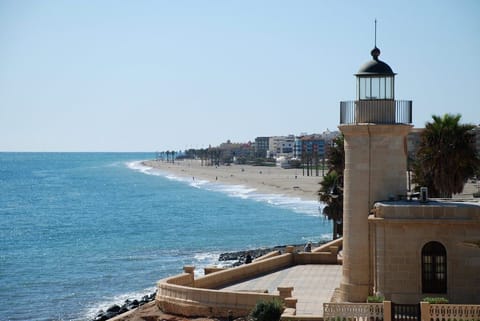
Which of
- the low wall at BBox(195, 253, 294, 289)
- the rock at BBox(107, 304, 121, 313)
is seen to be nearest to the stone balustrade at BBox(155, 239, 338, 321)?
the low wall at BBox(195, 253, 294, 289)

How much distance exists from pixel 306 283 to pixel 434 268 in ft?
18.9

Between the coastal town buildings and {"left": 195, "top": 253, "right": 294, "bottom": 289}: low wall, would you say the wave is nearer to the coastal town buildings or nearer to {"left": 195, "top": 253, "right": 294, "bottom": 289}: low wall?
{"left": 195, "top": 253, "right": 294, "bottom": 289}: low wall

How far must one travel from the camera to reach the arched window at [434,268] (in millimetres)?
17547

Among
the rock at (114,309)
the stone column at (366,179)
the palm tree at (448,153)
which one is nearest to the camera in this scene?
the stone column at (366,179)

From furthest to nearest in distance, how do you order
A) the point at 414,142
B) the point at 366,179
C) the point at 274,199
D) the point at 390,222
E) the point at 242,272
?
the point at 274,199, the point at 414,142, the point at 242,272, the point at 366,179, the point at 390,222

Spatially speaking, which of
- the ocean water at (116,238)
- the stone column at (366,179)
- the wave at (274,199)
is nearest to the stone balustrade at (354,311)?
the stone column at (366,179)

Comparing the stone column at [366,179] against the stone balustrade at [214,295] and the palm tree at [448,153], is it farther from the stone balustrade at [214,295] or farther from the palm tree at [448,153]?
the palm tree at [448,153]

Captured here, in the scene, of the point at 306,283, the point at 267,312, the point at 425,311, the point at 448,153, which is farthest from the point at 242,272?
the point at 448,153

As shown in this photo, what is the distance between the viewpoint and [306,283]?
2270 centimetres

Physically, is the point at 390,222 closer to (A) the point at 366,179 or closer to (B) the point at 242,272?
(A) the point at 366,179

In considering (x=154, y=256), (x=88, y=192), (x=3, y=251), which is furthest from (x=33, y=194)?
(x=154, y=256)

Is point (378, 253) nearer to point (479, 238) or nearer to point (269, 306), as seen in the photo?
point (479, 238)

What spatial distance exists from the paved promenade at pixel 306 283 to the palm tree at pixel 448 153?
7.26m

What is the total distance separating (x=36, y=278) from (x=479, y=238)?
32.9 meters
